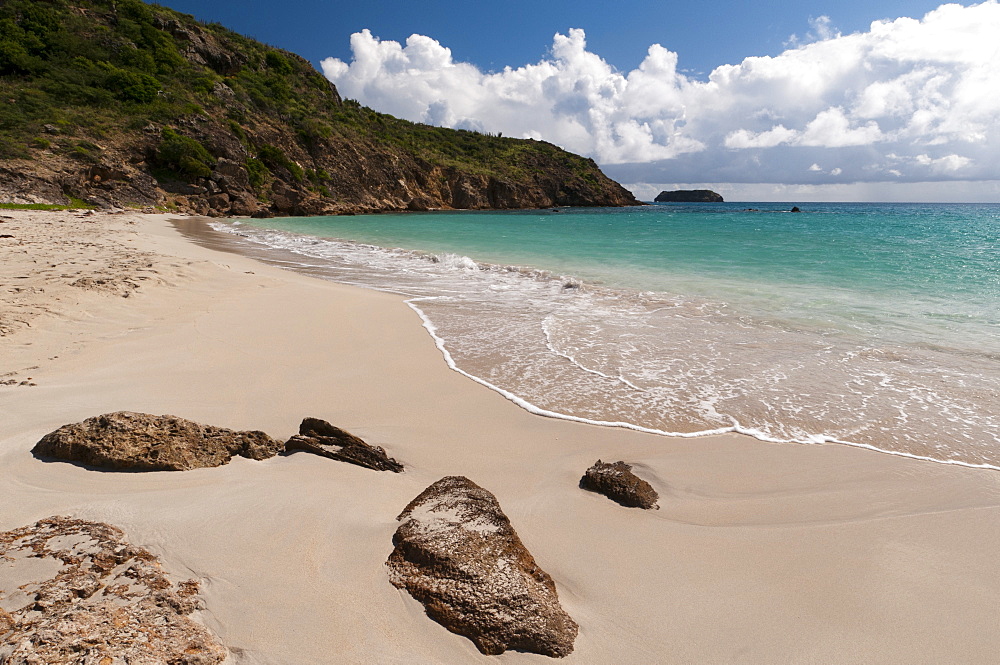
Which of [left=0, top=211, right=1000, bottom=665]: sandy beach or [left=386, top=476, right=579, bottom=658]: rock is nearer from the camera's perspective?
[left=386, top=476, right=579, bottom=658]: rock

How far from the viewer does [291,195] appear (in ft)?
143

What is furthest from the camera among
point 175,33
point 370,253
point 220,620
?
point 175,33

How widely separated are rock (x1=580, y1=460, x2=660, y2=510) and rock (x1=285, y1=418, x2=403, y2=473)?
1243mm

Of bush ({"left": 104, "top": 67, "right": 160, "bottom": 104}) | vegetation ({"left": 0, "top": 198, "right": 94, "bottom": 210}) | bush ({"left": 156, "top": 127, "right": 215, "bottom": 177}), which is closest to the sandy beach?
vegetation ({"left": 0, "top": 198, "right": 94, "bottom": 210})

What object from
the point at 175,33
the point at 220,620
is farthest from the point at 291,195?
the point at 220,620

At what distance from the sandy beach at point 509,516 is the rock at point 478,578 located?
6 cm

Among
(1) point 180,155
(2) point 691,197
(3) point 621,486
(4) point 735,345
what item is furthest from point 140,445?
(2) point 691,197

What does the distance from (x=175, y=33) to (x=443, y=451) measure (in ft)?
211

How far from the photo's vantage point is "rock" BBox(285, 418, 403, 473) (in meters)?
3.03

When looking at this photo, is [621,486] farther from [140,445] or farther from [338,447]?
[140,445]

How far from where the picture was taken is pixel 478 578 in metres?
1.89

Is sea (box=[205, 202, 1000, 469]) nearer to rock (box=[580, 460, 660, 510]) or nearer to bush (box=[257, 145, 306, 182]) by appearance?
rock (box=[580, 460, 660, 510])

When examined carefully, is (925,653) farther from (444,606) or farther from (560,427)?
(560,427)

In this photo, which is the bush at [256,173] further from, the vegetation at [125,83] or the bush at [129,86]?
the bush at [129,86]
